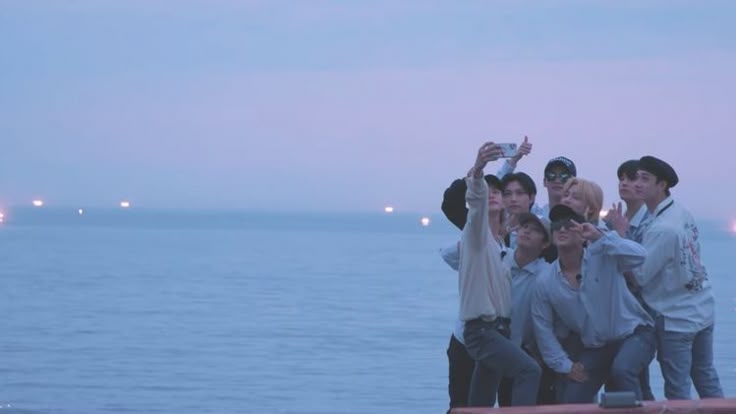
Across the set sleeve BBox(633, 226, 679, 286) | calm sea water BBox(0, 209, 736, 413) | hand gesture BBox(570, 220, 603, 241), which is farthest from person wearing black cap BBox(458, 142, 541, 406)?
calm sea water BBox(0, 209, 736, 413)

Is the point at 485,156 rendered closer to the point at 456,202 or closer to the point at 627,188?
the point at 456,202

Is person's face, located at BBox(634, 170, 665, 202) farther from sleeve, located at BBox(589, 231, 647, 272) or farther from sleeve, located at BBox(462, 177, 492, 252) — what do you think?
sleeve, located at BBox(462, 177, 492, 252)

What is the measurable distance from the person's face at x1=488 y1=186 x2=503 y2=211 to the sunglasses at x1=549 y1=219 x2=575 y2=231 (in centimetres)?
43

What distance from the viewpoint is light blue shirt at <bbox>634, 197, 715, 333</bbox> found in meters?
6.84

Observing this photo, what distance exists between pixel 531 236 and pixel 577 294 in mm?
372

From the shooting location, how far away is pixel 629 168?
7.04 m

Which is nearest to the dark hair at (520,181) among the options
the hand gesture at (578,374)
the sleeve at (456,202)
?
the sleeve at (456,202)

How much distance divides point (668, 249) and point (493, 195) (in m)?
0.94

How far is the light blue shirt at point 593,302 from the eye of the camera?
6574mm

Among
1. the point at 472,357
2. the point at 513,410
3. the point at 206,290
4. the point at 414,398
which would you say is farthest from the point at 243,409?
the point at 206,290

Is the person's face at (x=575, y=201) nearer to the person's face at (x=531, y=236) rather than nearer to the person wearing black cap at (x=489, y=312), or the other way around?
the person's face at (x=531, y=236)

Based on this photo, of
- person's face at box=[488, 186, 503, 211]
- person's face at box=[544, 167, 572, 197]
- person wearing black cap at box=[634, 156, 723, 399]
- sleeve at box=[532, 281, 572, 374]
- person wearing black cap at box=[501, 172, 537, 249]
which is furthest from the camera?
person's face at box=[544, 167, 572, 197]

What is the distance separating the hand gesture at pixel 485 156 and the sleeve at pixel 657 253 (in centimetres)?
103

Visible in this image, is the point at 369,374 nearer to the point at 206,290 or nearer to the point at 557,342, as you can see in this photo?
the point at 557,342
